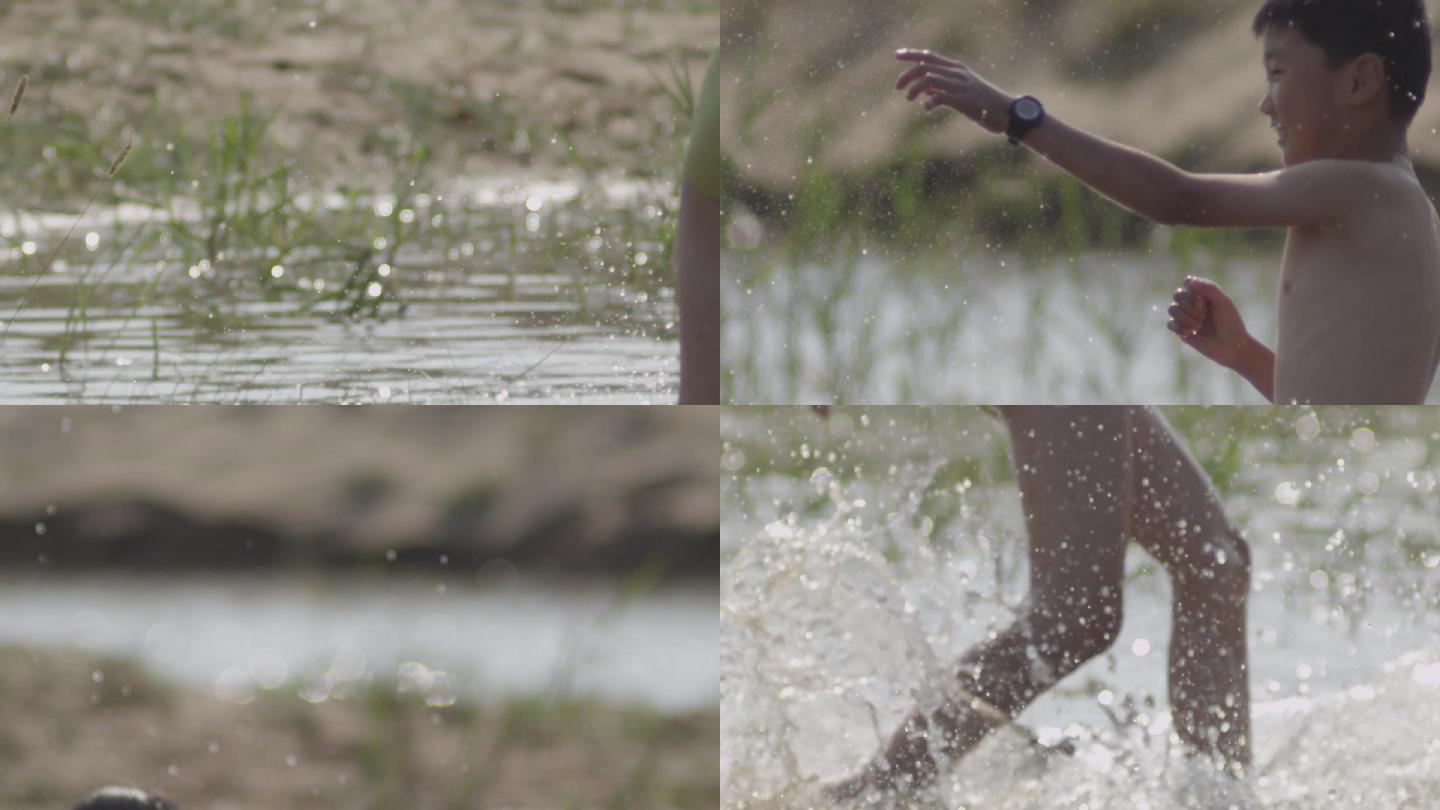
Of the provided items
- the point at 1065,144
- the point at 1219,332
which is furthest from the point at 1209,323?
the point at 1065,144

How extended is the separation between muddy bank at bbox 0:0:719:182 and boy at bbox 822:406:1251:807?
251 cm

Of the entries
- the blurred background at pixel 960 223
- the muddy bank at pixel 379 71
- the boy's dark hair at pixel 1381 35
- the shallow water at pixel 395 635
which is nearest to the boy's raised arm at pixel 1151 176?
the boy's dark hair at pixel 1381 35

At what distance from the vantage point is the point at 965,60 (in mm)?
2619

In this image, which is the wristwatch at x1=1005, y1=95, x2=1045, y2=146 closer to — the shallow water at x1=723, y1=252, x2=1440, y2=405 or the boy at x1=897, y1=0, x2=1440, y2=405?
the boy at x1=897, y1=0, x2=1440, y2=405

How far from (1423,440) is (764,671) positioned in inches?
51.9

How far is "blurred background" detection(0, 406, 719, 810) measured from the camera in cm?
235

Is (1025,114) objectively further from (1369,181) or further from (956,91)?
(1369,181)

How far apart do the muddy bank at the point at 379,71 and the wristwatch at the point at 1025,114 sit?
8.59 feet

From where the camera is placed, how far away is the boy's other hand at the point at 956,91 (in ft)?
6.54

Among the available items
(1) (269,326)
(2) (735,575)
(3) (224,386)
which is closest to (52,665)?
(3) (224,386)

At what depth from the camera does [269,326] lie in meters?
3.05

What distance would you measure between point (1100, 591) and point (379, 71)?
3.87 metres

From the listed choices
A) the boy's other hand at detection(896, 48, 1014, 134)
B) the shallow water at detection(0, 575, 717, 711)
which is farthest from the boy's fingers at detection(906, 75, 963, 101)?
the shallow water at detection(0, 575, 717, 711)

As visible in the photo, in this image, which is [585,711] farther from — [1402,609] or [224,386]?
[1402,609]
